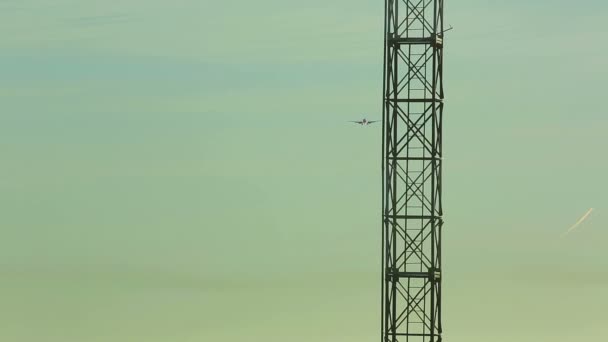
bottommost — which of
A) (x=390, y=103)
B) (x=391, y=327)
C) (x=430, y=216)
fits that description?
(x=391, y=327)

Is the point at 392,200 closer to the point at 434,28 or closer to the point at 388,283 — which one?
the point at 388,283

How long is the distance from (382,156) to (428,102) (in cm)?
296

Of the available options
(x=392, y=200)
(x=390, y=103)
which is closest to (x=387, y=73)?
(x=390, y=103)

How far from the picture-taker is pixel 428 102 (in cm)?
6278

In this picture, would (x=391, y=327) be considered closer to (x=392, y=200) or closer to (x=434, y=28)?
(x=392, y=200)

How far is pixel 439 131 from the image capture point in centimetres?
6278

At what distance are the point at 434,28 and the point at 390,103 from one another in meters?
3.60

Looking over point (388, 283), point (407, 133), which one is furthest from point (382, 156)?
point (388, 283)

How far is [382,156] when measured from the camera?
2469 inches

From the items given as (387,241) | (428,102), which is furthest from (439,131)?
(387,241)

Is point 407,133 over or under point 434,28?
under

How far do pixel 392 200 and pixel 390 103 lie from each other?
404 cm

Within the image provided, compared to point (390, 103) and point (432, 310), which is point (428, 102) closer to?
point (390, 103)

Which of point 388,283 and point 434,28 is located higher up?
point 434,28
